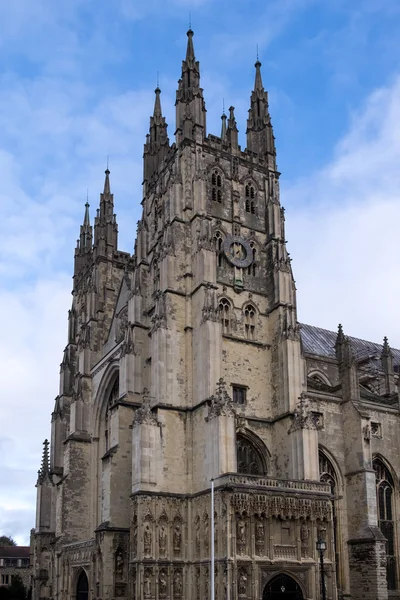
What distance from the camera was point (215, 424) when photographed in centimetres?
3988

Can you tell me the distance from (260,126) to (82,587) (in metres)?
34.2

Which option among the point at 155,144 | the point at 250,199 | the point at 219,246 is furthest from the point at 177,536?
the point at 155,144

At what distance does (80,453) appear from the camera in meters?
52.8

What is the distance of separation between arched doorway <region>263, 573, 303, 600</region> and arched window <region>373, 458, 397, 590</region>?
35.9 feet

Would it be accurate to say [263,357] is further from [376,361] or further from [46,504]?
[46,504]

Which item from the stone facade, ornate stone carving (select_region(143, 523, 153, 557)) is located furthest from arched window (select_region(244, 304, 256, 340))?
the stone facade

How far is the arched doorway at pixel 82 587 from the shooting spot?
4606cm

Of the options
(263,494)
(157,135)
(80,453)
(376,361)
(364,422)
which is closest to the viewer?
(263,494)

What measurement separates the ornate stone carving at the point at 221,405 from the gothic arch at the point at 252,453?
377 cm

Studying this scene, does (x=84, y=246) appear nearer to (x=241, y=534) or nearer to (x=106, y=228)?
(x=106, y=228)

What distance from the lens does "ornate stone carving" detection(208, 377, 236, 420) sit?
3995 centimetres

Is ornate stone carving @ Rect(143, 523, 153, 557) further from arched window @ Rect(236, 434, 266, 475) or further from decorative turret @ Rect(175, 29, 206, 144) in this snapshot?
decorative turret @ Rect(175, 29, 206, 144)

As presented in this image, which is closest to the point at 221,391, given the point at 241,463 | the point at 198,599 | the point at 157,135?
the point at 241,463

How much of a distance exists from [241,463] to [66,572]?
1490cm
